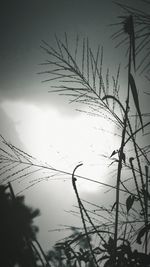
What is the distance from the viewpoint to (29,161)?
4.69ft

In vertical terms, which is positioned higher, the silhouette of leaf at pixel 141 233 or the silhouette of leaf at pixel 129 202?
the silhouette of leaf at pixel 129 202

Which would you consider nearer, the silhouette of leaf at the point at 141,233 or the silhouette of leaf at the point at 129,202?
the silhouette of leaf at the point at 141,233

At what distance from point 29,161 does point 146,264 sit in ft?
3.09

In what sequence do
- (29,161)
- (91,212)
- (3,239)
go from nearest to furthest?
1. (29,161)
2. (91,212)
3. (3,239)

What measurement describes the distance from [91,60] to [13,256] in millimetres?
15943

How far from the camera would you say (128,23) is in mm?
1241

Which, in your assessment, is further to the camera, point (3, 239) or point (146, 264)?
point (3, 239)

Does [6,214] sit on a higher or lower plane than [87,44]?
lower

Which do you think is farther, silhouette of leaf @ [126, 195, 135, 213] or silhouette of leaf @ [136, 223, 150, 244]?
silhouette of leaf @ [126, 195, 135, 213]

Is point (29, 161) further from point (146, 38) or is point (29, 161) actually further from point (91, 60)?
point (146, 38)

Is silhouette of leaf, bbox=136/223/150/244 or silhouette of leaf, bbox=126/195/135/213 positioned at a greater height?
silhouette of leaf, bbox=126/195/135/213

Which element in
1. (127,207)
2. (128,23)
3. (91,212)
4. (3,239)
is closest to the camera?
(128,23)

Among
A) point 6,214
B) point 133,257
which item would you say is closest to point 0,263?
point 6,214

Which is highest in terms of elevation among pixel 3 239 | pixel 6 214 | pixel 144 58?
pixel 144 58
